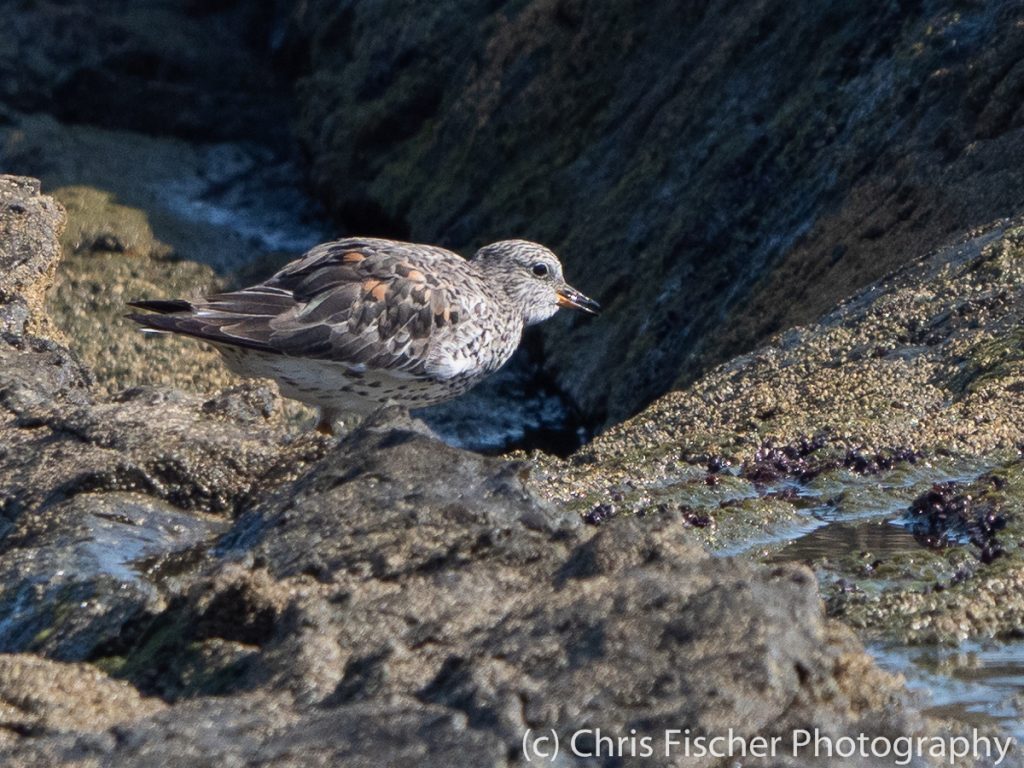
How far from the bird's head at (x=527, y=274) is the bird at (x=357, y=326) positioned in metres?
0.56

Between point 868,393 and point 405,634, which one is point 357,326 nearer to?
point 868,393

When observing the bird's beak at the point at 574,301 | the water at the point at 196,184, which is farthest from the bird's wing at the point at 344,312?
the water at the point at 196,184

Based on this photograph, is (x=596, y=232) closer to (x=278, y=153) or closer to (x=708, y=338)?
(x=708, y=338)

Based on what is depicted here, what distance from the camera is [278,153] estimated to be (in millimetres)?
16078

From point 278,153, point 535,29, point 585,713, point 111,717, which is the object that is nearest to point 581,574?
point 585,713

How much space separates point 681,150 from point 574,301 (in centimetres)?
165

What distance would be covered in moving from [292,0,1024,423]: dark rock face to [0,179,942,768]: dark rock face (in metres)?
4.59

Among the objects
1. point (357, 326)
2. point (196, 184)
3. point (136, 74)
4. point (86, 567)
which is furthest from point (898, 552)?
point (136, 74)

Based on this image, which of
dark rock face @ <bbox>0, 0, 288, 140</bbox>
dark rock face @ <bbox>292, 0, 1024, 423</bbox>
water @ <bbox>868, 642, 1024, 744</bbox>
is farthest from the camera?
dark rock face @ <bbox>0, 0, 288, 140</bbox>

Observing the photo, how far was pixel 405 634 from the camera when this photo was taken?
3.60 m

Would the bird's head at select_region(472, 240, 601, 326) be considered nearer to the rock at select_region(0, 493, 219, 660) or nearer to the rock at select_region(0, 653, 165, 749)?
the rock at select_region(0, 493, 219, 660)

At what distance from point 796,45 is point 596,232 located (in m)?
1.86

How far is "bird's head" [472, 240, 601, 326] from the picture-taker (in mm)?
9000

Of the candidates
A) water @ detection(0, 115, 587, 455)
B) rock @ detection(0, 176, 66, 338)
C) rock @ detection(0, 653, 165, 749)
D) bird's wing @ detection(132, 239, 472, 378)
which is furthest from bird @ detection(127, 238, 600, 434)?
water @ detection(0, 115, 587, 455)
